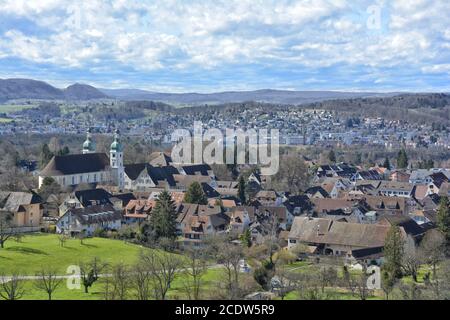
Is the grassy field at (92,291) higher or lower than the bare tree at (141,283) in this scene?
lower

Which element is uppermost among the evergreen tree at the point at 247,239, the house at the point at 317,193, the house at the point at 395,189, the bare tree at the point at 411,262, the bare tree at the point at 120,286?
the bare tree at the point at 120,286

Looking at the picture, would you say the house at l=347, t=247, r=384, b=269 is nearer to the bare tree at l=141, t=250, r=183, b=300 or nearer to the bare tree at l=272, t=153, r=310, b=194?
the bare tree at l=141, t=250, r=183, b=300

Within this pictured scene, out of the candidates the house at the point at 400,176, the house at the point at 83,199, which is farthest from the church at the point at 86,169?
the house at the point at 400,176

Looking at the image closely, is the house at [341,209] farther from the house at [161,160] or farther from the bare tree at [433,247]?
the house at [161,160]

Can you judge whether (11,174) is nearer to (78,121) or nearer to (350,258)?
(350,258)

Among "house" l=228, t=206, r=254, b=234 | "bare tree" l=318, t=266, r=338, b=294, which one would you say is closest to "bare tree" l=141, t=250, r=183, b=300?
"bare tree" l=318, t=266, r=338, b=294

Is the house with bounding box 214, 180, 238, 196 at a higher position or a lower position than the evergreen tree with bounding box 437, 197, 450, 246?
lower
